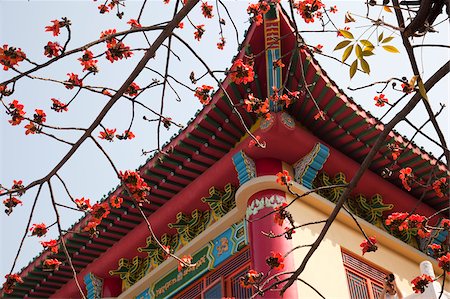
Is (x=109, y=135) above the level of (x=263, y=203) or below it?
below

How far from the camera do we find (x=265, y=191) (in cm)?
620

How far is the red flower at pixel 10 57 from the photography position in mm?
3105

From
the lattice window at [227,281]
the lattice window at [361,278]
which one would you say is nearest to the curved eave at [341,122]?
the lattice window at [361,278]

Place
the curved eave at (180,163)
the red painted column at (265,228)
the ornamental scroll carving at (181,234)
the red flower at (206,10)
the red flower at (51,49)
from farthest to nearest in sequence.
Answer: the ornamental scroll carving at (181,234)
the curved eave at (180,163)
the red painted column at (265,228)
the red flower at (206,10)
the red flower at (51,49)

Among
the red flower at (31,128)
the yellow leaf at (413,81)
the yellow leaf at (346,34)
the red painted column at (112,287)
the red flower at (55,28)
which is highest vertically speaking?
the red painted column at (112,287)

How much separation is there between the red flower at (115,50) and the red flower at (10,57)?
0.43m

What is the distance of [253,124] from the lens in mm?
6617

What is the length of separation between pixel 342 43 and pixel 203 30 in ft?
5.65

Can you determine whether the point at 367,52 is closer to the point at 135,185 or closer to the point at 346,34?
the point at 346,34

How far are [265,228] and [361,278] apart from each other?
118cm

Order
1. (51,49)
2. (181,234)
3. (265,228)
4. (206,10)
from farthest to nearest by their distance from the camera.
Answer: (181,234), (265,228), (206,10), (51,49)

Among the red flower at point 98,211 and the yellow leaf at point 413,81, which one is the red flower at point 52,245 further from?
the yellow leaf at point 413,81

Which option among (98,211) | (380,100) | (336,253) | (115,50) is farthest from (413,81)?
(336,253)

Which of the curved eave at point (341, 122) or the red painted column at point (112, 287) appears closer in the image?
the curved eave at point (341, 122)
